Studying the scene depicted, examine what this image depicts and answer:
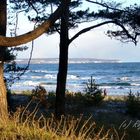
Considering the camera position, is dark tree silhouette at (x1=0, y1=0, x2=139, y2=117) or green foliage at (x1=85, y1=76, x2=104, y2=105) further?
green foliage at (x1=85, y1=76, x2=104, y2=105)

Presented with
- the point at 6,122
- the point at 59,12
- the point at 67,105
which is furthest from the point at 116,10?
the point at 6,122

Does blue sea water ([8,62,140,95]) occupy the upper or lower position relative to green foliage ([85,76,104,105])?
lower

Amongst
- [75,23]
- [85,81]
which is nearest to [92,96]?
[75,23]

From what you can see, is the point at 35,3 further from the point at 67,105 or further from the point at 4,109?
the point at 4,109

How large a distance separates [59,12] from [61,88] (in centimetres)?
666

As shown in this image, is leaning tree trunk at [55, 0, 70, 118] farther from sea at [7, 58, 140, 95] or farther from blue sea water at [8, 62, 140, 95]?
blue sea water at [8, 62, 140, 95]

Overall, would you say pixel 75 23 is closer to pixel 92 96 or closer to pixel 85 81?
pixel 92 96

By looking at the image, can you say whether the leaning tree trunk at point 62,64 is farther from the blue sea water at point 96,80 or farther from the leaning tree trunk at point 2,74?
the blue sea water at point 96,80

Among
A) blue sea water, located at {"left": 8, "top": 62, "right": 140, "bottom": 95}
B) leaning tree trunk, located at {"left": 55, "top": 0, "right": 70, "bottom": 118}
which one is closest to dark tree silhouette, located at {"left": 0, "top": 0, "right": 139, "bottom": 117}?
leaning tree trunk, located at {"left": 55, "top": 0, "right": 70, "bottom": 118}

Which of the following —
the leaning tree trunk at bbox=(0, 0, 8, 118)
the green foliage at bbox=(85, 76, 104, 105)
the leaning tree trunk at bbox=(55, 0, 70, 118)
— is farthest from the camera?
the green foliage at bbox=(85, 76, 104, 105)

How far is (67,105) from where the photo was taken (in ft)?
69.7

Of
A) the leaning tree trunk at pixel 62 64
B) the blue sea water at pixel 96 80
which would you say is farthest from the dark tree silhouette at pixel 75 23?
the blue sea water at pixel 96 80

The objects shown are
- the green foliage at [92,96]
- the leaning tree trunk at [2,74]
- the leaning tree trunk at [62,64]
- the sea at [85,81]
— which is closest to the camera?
the leaning tree trunk at [2,74]

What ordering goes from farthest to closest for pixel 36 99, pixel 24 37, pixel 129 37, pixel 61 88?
pixel 36 99 < pixel 129 37 < pixel 61 88 < pixel 24 37
